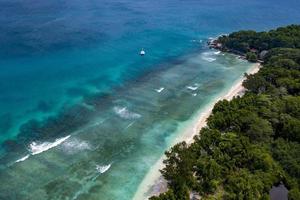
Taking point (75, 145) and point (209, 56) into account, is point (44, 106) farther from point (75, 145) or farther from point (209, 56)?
point (209, 56)

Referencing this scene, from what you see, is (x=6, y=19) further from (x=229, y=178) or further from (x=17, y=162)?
(x=229, y=178)

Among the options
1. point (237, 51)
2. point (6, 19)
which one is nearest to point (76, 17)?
point (6, 19)

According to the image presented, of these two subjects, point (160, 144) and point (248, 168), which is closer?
point (248, 168)

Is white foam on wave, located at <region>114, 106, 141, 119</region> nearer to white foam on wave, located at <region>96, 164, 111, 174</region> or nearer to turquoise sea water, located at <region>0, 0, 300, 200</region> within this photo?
turquoise sea water, located at <region>0, 0, 300, 200</region>

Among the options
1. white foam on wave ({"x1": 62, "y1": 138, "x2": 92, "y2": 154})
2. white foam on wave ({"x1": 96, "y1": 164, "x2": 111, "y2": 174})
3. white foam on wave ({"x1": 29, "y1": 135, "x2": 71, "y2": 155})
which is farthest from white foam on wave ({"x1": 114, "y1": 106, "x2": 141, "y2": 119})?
white foam on wave ({"x1": 96, "y1": 164, "x2": 111, "y2": 174})

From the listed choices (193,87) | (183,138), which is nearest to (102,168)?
(183,138)

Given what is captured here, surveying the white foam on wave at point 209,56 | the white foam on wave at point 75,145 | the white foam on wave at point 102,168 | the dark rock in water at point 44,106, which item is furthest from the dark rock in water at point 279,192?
the white foam on wave at point 209,56
